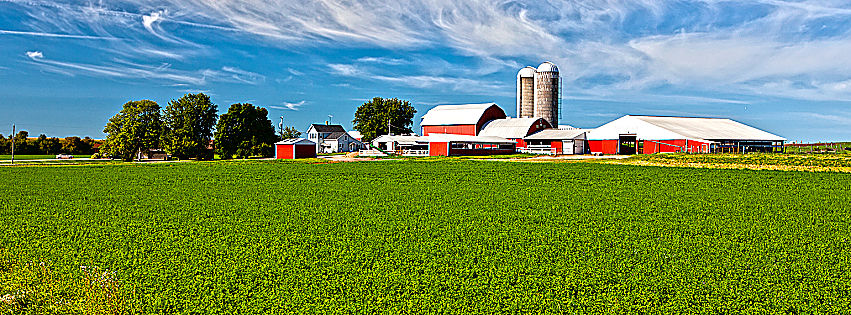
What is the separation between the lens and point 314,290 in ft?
20.4

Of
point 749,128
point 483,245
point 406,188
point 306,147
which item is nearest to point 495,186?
point 406,188

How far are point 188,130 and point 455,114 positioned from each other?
33.8 m

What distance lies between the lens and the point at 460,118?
77.2 meters

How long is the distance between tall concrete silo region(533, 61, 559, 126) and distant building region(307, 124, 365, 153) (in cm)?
3243

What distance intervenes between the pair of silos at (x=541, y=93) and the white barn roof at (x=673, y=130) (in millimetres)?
13313

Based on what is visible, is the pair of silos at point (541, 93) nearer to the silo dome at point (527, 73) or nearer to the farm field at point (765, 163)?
the silo dome at point (527, 73)

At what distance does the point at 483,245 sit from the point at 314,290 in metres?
2.98

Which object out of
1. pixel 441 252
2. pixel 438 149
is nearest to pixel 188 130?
pixel 438 149

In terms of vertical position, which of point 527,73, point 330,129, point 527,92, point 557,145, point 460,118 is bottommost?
point 557,145

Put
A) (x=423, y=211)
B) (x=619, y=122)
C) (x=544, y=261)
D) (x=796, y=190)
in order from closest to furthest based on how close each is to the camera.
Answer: (x=544, y=261) → (x=423, y=211) → (x=796, y=190) → (x=619, y=122)

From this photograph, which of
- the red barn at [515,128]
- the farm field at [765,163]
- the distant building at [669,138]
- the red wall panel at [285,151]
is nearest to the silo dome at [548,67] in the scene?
the red barn at [515,128]

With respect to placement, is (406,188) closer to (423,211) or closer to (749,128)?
(423,211)

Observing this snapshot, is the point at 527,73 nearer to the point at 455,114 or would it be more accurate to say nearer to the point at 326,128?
the point at 455,114

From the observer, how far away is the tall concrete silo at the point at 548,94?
76.7m
